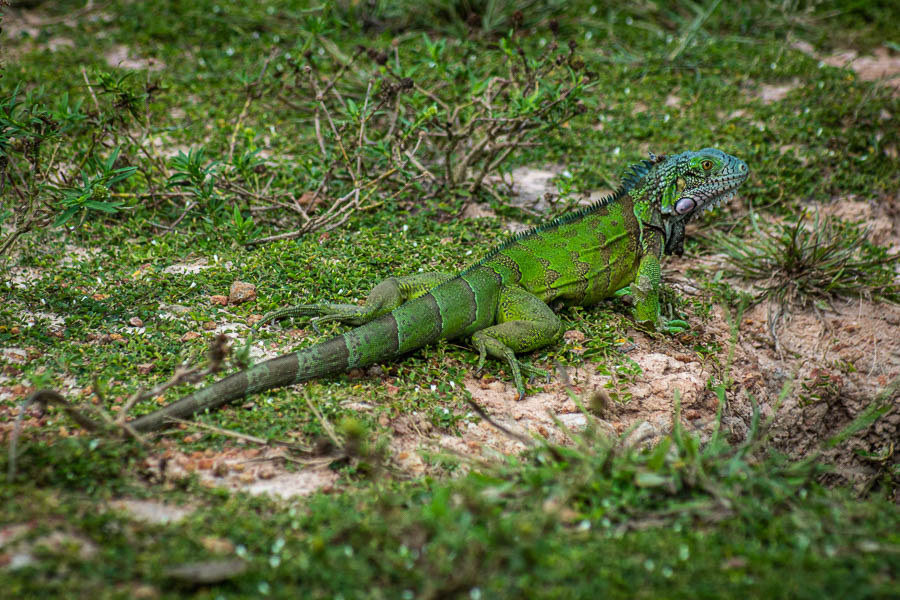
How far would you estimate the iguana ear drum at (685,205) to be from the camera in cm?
493

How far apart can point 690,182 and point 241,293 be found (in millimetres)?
3072

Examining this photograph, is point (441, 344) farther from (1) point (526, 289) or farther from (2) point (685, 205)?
(2) point (685, 205)

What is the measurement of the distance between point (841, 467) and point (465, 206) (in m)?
3.26

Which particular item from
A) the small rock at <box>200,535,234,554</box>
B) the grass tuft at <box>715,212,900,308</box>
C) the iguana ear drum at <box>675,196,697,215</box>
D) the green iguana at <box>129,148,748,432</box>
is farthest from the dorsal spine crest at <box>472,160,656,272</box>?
the small rock at <box>200,535,234,554</box>

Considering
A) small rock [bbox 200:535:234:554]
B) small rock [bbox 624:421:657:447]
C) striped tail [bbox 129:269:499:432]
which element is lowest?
small rock [bbox 624:421:657:447]

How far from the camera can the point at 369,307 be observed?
420 cm

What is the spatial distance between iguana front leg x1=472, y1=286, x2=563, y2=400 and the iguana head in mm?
1260

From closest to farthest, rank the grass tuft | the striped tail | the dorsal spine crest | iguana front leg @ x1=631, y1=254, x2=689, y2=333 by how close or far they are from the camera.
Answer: the striped tail
iguana front leg @ x1=631, y1=254, x2=689, y2=333
the dorsal spine crest
the grass tuft

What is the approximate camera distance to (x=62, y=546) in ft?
8.21

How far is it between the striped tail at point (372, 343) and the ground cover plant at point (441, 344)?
0.10m

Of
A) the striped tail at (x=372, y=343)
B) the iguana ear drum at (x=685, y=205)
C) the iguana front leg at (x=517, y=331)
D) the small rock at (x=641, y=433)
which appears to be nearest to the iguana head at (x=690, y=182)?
the iguana ear drum at (x=685, y=205)

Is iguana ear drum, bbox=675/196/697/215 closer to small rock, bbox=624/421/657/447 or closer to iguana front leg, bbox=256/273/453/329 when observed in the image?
small rock, bbox=624/421/657/447

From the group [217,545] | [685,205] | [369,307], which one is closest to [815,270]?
[685,205]

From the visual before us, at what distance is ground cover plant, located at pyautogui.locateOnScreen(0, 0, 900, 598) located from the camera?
2594mm
